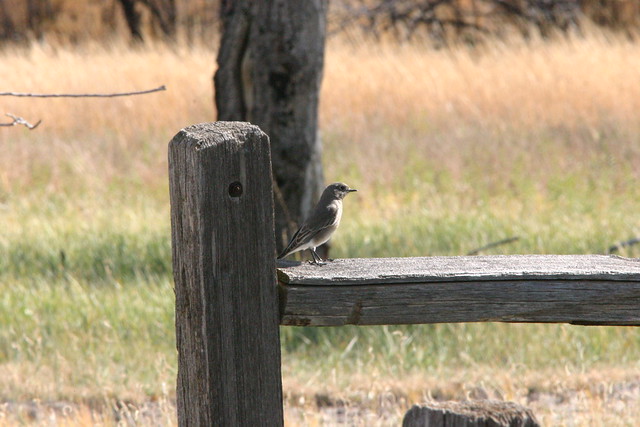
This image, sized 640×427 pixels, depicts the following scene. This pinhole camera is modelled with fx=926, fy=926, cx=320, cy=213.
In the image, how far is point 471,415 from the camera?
182cm

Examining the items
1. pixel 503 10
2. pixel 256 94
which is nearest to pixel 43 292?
pixel 256 94

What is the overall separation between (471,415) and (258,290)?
1.96 ft

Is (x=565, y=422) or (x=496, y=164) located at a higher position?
(x=496, y=164)

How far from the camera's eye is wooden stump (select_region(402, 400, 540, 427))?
1812mm

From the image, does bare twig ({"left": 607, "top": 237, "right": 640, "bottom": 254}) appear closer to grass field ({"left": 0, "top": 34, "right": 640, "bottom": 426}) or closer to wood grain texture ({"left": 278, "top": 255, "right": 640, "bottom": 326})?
grass field ({"left": 0, "top": 34, "right": 640, "bottom": 426})

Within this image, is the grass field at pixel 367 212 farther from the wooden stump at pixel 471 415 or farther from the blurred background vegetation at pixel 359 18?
the blurred background vegetation at pixel 359 18

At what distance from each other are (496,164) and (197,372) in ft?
26.7

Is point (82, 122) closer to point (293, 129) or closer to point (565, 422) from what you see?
point (293, 129)

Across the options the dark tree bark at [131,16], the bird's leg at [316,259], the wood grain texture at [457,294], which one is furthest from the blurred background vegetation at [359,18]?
the wood grain texture at [457,294]

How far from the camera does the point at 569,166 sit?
9961 millimetres

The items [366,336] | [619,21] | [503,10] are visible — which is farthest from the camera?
[619,21]

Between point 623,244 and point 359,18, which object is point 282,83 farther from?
point 359,18

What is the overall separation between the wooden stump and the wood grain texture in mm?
374

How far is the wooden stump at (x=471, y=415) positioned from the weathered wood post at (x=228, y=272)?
0.45 metres
